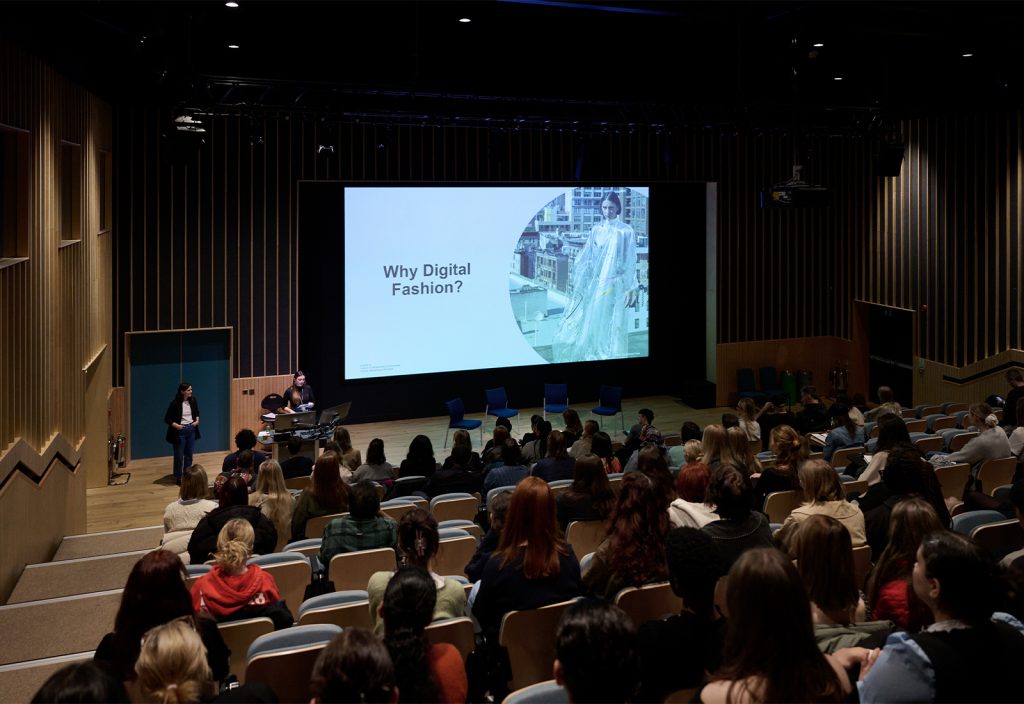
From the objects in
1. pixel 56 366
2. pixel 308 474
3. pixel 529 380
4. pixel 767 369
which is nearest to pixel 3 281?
pixel 56 366

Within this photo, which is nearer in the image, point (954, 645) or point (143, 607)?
point (954, 645)

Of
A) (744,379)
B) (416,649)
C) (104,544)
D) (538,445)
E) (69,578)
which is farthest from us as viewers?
(744,379)

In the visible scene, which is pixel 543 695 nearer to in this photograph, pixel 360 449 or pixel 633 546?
pixel 633 546

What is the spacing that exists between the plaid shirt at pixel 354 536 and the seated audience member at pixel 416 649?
2119 millimetres

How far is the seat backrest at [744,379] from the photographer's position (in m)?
15.4

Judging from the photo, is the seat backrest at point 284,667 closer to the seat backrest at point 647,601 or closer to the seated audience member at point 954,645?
the seat backrest at point 647,601

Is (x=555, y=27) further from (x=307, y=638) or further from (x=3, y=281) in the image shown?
(x=307, y=638)

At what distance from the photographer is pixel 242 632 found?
396 centimetres

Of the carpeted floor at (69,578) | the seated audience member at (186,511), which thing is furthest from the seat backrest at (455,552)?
the carpeted floor at (69,578)

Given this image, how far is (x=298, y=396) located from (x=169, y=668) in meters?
9.54

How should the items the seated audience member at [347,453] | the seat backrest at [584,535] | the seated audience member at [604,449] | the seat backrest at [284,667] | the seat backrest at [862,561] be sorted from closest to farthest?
the seat backrest at [284,667] < the seat backrest at [862,561] < the seat backrest at [584,535] < the seated audience member at [604,449] < the seated audience member at [347,453]

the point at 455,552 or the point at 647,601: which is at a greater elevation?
the point at 647,601

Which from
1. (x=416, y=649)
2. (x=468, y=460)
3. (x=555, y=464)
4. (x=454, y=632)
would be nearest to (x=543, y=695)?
(x=416, y=649)

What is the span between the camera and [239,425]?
1279cm
